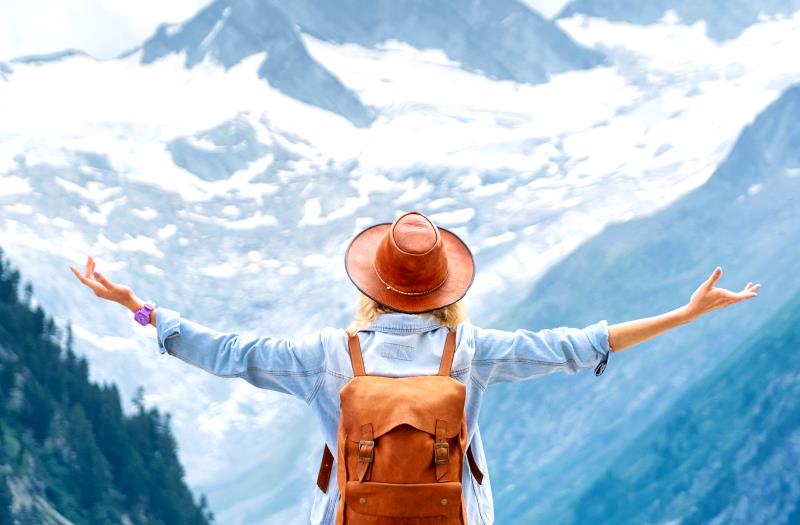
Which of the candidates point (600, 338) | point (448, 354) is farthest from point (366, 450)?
point (600, 338)

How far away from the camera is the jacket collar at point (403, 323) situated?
1799mm

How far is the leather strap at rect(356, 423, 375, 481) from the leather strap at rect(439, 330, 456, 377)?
0.17m

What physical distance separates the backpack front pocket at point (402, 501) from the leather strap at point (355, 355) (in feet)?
0.62

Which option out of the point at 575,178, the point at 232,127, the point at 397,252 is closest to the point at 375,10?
the point at 232,127

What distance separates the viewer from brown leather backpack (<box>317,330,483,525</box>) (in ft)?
5.43

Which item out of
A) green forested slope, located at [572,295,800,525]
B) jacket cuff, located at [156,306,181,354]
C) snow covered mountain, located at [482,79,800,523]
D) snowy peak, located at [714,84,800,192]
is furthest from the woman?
snowy peak, located at [714,84,800,192]

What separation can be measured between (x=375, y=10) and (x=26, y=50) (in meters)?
2.79

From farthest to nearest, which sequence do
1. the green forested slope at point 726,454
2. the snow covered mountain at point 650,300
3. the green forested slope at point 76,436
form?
1. the snow covered mountain at point 650,300
2. the green forested slope at point 76,436
3. the green forested slope at point 726,454

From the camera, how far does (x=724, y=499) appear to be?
6828 millimetres

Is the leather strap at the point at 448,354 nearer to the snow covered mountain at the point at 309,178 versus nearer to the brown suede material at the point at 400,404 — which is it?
the brown suede material at the point at 400,404

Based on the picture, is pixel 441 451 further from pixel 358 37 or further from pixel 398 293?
pixel 358 37

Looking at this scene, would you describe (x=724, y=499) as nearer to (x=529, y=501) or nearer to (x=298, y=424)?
(x=529, y=501)

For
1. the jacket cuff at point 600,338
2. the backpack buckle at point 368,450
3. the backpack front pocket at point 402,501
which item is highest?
the jacket cuff at point 600,338

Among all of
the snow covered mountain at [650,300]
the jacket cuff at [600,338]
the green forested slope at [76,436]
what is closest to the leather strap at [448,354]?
the jacket cuff at [600,338]
